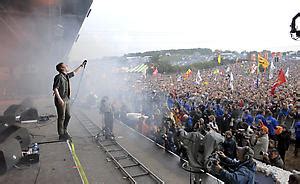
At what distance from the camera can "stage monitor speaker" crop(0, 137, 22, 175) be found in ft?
12.2

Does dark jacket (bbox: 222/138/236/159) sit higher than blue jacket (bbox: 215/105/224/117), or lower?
higher

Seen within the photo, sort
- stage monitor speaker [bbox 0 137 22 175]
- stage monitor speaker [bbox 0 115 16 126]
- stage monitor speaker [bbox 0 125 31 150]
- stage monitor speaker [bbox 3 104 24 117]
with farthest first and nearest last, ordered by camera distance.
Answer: stage monitor speaker [bbox 3 104 24 117] → stage monitor speaker [bbox 0 115 16 126] → stage monitor speaker [bbox 0 125 31 150] → stage monitor speaker [bbox 0 137 22 175]

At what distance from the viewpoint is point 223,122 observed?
35.3 feet

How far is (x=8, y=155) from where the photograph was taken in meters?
3.81

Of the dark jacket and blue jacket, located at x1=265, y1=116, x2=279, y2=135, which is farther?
blue jacket, located at x1=265, y1=116, x2=279, y2=135

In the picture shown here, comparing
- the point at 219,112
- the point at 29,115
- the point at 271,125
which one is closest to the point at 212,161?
the point at 271,125

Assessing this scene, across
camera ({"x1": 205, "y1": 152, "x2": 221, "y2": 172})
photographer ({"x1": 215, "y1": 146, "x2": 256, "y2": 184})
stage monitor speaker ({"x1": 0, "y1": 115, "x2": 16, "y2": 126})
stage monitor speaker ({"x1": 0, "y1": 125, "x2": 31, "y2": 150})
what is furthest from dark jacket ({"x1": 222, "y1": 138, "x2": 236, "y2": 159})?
stage monitor speaker ({"x1": 0, "y1": 115, "x2": 16, "y2": 126})

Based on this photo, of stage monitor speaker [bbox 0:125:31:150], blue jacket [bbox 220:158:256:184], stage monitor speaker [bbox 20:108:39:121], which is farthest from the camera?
stage monitor speaker [bbox 20:108:39:121]

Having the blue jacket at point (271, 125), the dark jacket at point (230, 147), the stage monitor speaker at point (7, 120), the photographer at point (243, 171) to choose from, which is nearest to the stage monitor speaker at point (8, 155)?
the stage monitor speaker at point (7, 120)

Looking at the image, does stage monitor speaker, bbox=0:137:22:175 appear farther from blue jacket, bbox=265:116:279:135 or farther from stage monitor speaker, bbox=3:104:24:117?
blue jacket, bbox=265:116:279:135

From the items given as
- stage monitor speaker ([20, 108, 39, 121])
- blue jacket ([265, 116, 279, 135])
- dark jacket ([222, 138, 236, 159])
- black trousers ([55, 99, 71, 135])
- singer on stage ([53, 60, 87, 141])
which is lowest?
blue jacket ([265, 116, 279, 135])

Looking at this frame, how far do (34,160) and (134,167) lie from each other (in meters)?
3.49

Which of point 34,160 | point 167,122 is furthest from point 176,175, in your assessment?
point 34,160

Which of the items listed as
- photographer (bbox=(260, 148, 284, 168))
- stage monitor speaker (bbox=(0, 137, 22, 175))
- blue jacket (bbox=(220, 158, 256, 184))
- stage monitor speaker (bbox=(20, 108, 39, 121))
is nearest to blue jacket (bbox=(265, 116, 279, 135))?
photographer (bbox=(260, 148, 284, 168))
